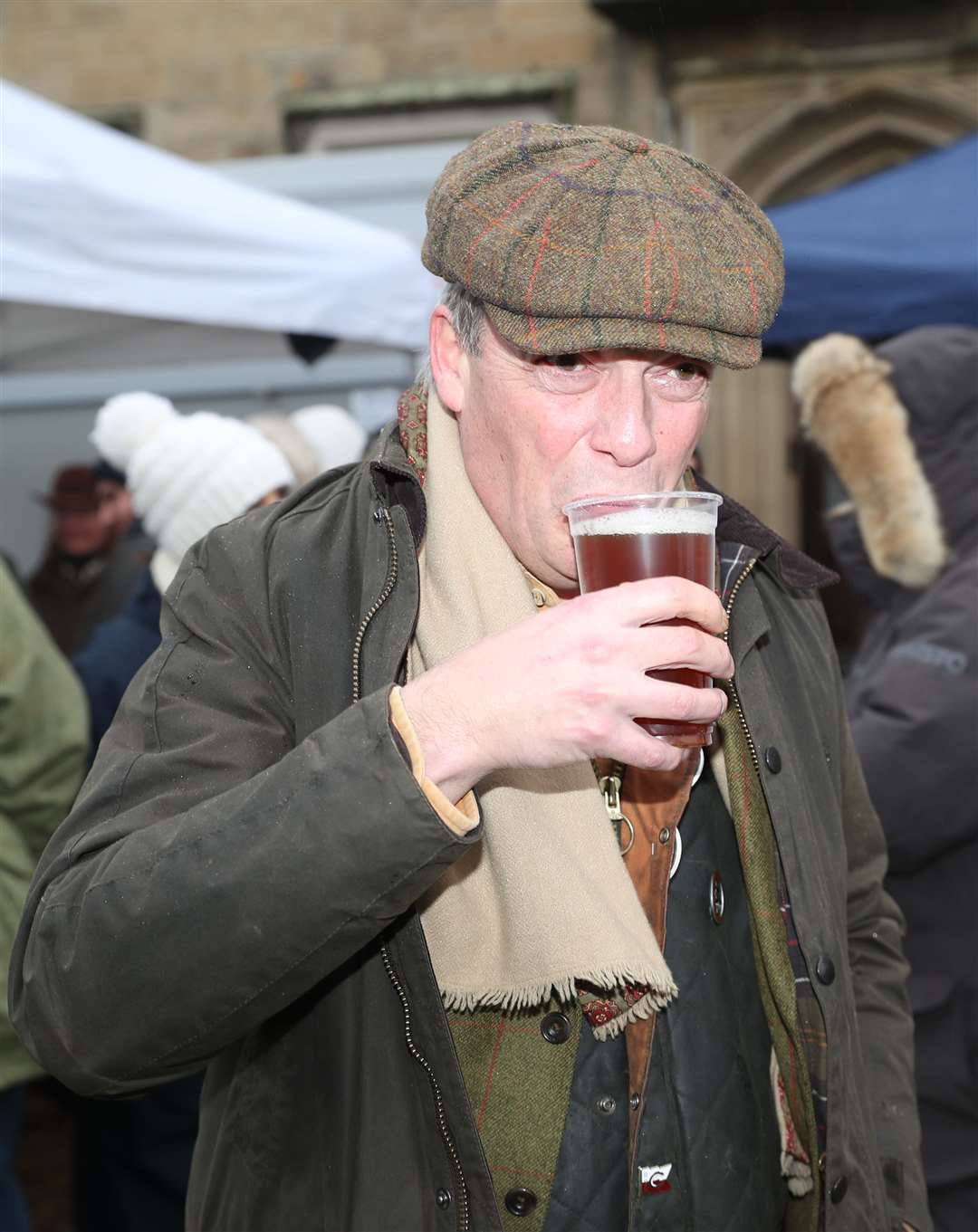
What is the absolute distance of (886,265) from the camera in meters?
4.96

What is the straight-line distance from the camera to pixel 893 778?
2.96m

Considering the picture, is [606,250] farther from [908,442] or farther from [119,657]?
[119,657]

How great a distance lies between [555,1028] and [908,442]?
7.58 ft

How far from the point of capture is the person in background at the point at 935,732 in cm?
295

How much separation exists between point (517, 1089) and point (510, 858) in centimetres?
29

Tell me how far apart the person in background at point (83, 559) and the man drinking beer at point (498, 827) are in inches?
187

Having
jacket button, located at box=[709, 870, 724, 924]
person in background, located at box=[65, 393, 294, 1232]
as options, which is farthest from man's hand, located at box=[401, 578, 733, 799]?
person in background, located at box=[65, 393, 294, 1232]

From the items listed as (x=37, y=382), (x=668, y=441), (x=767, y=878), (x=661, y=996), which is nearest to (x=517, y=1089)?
(x=661, y=996)

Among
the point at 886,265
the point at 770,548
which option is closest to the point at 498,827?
the point at 770,548

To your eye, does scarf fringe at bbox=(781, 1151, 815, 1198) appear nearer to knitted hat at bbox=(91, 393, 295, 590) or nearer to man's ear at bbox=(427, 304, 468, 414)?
man's ear at bbox=(427, 304, 468, 414)

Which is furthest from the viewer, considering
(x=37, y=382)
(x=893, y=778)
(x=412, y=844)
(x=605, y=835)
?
(x=37, y=382)

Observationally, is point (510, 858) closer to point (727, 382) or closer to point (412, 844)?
point (412, 844)

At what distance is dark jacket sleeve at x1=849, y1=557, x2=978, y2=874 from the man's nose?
5.01ft

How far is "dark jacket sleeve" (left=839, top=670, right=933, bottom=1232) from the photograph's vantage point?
6.67ft
